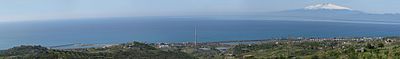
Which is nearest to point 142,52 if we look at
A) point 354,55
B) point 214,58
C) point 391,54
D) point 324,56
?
point 214,58

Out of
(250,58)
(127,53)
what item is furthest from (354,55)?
(127,53)

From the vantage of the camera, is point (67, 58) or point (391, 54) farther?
point (67, 58)

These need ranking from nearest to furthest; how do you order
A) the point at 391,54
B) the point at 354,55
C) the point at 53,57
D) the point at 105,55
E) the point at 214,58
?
the point at 391,54 → the point at 354,55 → the point at 53,57 → the point at 105,55 → the point at 214,58

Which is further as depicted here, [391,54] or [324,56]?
[324,56]

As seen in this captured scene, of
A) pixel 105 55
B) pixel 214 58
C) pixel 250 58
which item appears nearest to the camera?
pixel 105 55

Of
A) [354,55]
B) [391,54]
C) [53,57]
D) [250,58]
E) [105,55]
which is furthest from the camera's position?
[250,58]

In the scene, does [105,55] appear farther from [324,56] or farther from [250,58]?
[324,56]

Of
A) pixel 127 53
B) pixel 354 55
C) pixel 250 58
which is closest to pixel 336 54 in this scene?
pixel 354 55

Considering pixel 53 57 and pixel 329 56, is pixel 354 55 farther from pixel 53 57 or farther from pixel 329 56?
pixel 53 57

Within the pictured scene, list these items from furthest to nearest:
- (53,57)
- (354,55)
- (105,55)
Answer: (105,55) < (53,57) < (354,55)
